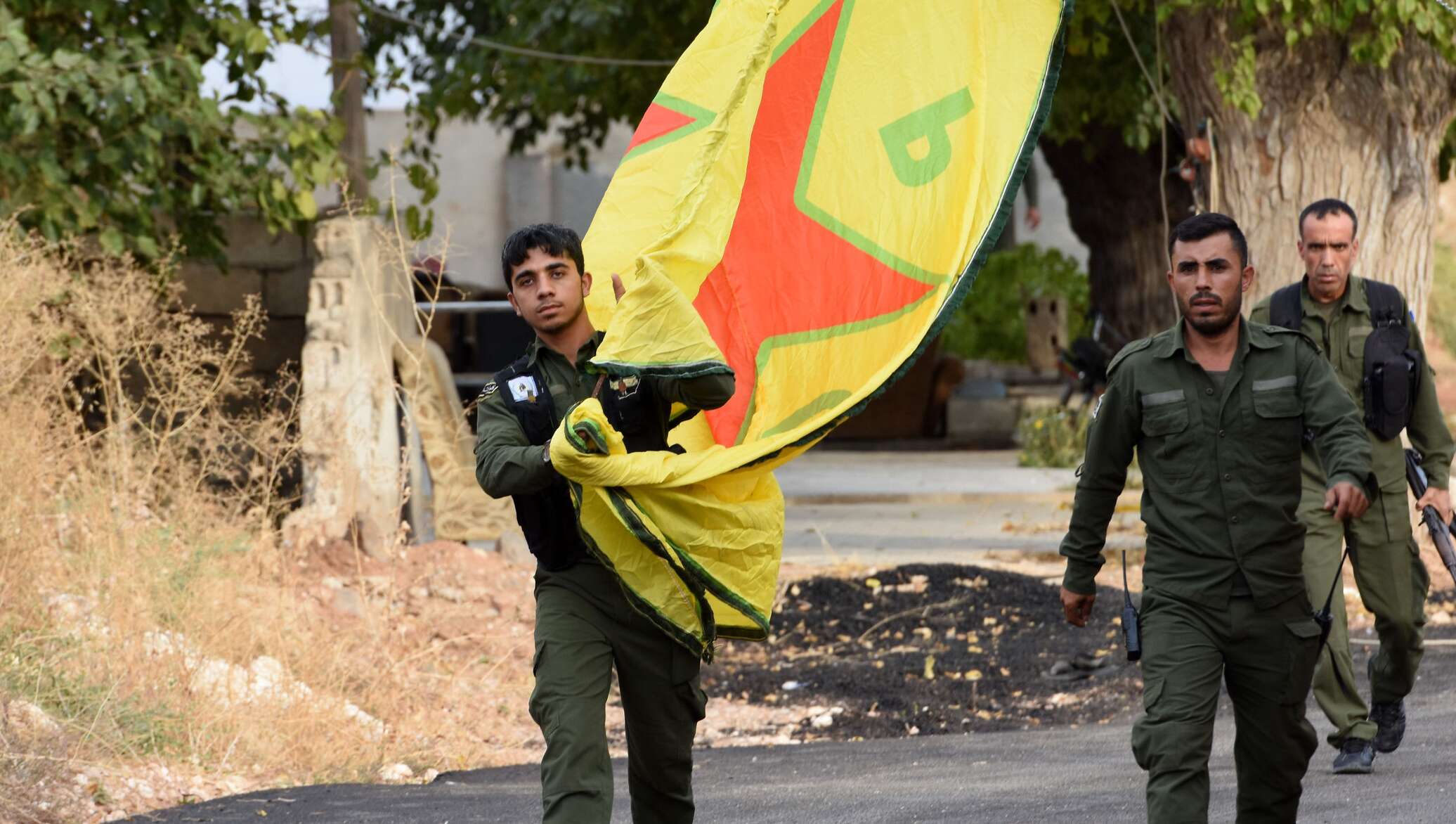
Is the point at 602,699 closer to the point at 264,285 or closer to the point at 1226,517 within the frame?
the point at 1226,517

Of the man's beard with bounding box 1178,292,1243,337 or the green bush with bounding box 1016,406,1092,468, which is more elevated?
the man's beard with bounding box 1178,292,1243,337

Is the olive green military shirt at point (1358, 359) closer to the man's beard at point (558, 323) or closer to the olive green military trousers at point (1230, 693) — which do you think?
the olive green military trousers at point (1230, 693)

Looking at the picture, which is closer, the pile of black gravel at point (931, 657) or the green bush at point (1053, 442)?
the pile of black gravel at point (931, 657)

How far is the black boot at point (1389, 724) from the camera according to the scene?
6.18 meters

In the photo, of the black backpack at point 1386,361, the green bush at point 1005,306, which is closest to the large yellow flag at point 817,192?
the black backpack at point 1386,361

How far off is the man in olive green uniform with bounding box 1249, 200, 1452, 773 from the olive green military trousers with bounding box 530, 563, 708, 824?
2360mm

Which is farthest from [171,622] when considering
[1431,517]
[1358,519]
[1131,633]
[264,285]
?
[264,285]

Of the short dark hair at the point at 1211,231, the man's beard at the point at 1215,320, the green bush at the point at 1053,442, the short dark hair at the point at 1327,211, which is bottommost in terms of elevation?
the green bush at the point at 1053,442

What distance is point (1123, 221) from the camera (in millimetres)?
19969

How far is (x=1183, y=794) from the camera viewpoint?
4039 millimetres

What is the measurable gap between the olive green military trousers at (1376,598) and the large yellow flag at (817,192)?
5.69 ft

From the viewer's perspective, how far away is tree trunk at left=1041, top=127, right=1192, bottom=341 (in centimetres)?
1952

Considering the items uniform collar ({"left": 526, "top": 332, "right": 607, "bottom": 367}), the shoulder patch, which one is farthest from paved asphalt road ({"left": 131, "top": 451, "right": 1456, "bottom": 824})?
uniform collar ({"left": 526, "top": 332, "right": 607, "bottom": 367})

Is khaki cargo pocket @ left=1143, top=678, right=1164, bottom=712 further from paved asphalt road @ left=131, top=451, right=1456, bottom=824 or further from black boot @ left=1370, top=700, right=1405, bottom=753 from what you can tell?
black boot @ left=1370, top=700, right=1405, bottom=753
